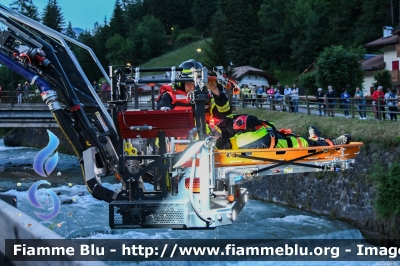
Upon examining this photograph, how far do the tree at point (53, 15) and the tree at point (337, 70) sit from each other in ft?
234

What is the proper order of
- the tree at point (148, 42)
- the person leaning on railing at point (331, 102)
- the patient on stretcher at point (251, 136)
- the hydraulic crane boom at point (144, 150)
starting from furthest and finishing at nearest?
1. the tree at point (148, 42)
2. the person leaning on railing at point (331, 102)
3. the patient on stretcher at point (251, 136)
4. the hydraulic crane boom at point (144, 150)

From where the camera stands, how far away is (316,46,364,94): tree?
37.4 m

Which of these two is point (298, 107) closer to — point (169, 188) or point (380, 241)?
point (380, 241)

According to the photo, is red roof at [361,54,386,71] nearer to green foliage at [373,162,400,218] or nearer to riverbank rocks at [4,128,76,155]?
riverbank rocks at [4,128,76,155]

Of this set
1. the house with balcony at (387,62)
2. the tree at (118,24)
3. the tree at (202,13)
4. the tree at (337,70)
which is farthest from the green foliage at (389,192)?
the tree at (118,24)

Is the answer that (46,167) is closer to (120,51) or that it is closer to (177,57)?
(177,57)

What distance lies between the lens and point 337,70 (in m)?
37.5

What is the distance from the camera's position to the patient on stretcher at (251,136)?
8859mm

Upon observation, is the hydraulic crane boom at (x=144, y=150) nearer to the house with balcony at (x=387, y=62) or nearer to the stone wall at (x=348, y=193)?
the stone wall at (x=348, y=193)

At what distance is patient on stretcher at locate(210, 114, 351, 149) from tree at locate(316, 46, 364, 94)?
28.7m

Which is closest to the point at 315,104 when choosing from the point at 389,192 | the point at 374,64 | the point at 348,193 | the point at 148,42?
the point at 348,193

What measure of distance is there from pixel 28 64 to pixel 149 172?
2.30 m

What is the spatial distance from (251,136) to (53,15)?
102 metres

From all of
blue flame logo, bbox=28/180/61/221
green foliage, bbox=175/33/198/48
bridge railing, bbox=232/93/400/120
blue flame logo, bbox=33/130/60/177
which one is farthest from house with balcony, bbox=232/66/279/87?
blue flame logo, bbox=28/180/61/221
